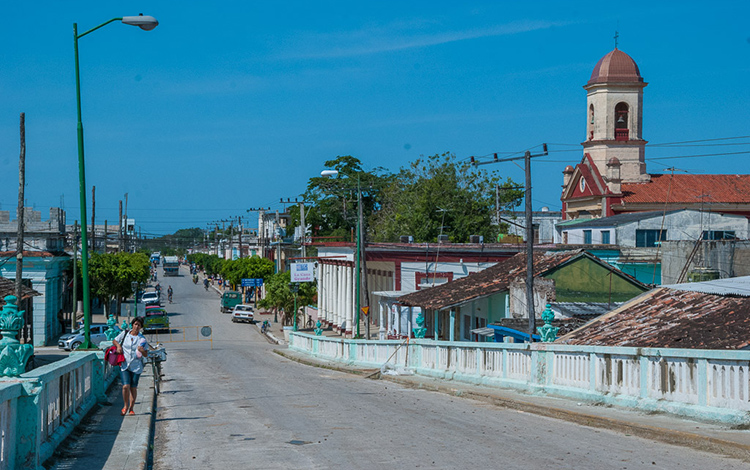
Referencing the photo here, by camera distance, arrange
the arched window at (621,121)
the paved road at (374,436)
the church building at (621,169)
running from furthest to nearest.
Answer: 1. the arched window at (621,121)
2. the church building at (621,169)
3. the paved road at (374,436)

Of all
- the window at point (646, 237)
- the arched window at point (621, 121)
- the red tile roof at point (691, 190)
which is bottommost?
the window at point (646, 237)

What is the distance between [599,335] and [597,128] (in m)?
59.6

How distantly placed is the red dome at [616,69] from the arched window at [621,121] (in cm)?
260

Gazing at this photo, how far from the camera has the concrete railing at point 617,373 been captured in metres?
11.7

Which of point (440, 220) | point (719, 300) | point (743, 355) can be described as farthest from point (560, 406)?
point (440, 220)

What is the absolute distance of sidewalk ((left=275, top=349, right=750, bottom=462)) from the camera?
10.4m

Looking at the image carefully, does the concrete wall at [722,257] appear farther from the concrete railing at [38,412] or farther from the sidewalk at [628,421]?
the concrete railing at [38,412]

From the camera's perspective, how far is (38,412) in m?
8.20

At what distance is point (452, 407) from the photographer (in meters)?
15.4

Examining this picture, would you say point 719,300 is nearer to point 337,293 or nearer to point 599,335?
point 599,335

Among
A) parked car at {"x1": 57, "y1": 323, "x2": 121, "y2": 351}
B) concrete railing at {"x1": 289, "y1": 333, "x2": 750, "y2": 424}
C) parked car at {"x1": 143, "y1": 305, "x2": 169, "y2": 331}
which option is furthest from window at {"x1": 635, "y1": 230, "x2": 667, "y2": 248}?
concrete railing at {"x1": 289, "y1": 333, "x2": 750, "y2": 424}

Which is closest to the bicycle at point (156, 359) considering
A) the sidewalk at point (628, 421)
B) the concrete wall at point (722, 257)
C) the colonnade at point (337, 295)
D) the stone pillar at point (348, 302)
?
the sidewalk at point (628, 421)

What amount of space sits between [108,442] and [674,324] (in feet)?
42.5

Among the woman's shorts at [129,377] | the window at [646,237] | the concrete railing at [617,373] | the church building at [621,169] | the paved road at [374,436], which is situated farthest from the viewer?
the church building at [621,169]
